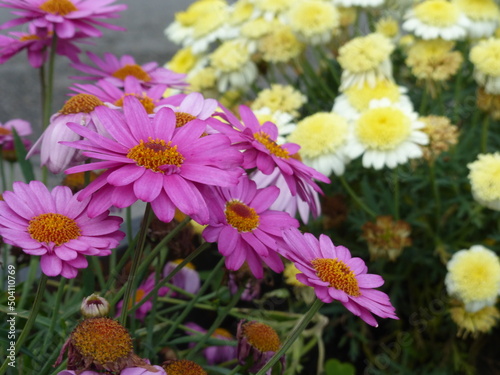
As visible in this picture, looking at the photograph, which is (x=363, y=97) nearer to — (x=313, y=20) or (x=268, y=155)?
(x=313, y=20)

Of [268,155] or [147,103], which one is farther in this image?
[147,103]

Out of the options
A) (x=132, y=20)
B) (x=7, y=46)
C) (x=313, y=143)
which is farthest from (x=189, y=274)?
(x=132, y=20)

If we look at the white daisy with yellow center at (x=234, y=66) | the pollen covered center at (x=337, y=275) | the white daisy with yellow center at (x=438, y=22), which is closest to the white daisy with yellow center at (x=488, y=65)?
the white daisy with yellow center at (x=438, y=22)

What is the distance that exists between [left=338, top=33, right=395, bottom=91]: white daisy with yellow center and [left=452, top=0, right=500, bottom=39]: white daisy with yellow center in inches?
8.1

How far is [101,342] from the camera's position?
1.77 feet

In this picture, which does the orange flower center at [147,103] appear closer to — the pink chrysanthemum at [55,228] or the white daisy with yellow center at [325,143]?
the pink chrysanthemum at [55,228]

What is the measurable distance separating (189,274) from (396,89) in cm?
51

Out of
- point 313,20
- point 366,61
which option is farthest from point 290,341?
point 313,20

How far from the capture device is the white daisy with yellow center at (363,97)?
1300 mm

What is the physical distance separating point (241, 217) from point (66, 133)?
0.21 m

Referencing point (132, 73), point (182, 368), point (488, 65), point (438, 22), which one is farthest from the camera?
point (438, 22)

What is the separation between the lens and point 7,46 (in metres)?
0.97

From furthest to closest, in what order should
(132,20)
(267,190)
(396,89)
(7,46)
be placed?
(132,20) < (396,89) < (7,46) < (267,190)

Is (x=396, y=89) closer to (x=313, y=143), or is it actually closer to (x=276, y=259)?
(x=313, y=143)
